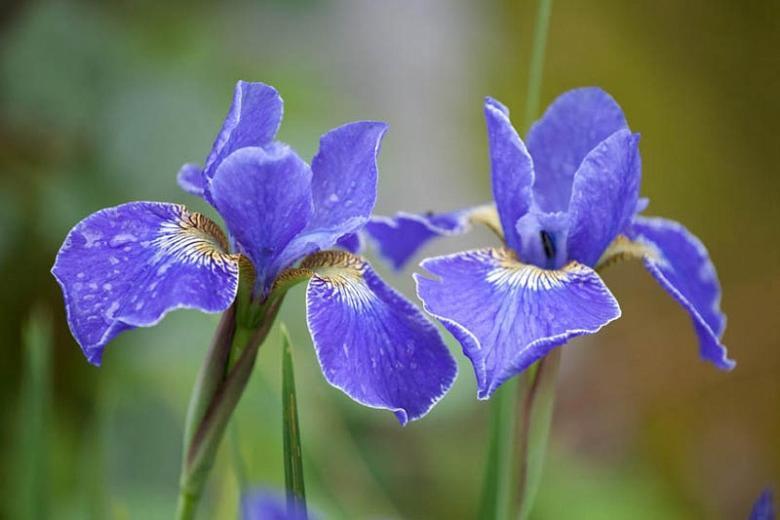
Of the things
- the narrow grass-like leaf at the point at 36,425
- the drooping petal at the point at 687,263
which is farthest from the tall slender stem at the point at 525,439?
the narrow grass-like leaf at the point at 36,425

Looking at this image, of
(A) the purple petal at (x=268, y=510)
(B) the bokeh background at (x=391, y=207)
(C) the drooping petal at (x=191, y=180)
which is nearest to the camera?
(A) the purple petal at (x=268, y=510)

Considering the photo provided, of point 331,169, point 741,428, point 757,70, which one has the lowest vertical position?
point 741,428

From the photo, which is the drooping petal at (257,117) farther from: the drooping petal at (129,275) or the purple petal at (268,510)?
the purple petal at (268,510)

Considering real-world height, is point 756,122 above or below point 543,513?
above

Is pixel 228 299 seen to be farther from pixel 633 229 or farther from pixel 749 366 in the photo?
pixel 749 366

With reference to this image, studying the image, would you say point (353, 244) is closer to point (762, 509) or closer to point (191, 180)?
point (191, 180)

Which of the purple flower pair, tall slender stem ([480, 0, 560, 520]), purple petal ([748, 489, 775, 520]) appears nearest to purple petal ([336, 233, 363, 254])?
the purple flower pair

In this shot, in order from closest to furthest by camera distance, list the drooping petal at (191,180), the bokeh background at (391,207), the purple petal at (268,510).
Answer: the purple petal at (268,510), the drooping petal at (191,180), the bokeh background at (391,207)

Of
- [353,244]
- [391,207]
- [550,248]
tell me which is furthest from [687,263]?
[391,207]

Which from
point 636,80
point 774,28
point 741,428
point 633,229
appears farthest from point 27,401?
point 774,28
